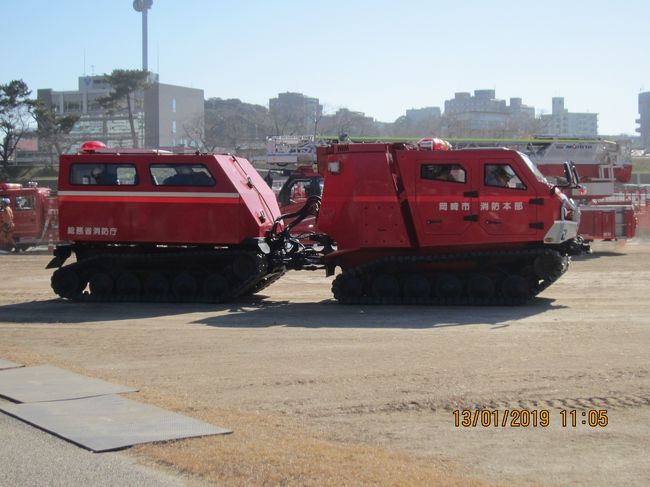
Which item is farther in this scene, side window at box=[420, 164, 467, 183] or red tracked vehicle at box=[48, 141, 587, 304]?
side window at box=[420, 164, 467, 183]

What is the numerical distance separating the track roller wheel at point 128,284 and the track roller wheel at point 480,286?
6.12 metres

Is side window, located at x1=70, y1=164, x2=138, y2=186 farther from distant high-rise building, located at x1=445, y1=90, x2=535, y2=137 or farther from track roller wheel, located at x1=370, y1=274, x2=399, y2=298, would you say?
distant high-rise building, located at x1=445, y1=90, x2=535, y2=137

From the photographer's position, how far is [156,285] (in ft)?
55.5

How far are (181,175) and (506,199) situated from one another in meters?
5.88

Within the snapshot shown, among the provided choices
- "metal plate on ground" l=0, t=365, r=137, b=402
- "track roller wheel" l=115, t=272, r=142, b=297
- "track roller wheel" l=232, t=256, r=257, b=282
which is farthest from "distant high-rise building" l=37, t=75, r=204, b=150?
"metal plate on ground" l=0, t=365, r=137, b=402

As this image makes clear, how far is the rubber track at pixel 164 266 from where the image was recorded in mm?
16578

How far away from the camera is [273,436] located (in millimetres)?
7797

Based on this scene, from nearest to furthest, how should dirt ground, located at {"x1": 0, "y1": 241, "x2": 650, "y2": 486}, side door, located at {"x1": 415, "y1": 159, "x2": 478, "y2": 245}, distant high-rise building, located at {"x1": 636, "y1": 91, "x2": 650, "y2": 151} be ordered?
dirt ground, located at {"x1": 0, "y1": 241, "x2": 650, "y2": 486} → side door, located at {"x1": 415, "y1": 159, "x2": 478, "y2": 245} → distant high-rise building, located at {"x1": 636, "y1": 91, "x2": 650, "y2": 151}

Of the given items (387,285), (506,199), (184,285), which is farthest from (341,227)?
(184,285)

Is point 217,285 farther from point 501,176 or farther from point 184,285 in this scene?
point 501,176

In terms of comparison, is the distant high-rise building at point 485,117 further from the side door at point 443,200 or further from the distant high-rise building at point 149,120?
the side door at point 443,200

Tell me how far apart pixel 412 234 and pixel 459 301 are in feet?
4.87

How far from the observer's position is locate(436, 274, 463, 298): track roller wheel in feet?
52.0
